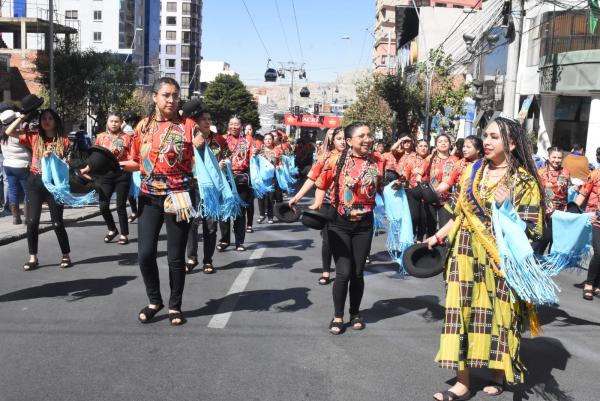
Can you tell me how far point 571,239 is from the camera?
6.65m

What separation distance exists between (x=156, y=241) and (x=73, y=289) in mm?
1764

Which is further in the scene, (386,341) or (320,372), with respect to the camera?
(386,341)

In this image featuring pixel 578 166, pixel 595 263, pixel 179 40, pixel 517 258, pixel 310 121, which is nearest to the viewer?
pixel 517 258

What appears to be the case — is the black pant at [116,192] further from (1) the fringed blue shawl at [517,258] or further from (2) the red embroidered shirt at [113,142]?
(1) the fringed blue shawl at [517,258]

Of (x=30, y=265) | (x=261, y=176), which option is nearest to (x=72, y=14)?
(x=261, y=176)

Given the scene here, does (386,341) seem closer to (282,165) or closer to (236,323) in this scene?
(236,323)

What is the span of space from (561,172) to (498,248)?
5.12 metres

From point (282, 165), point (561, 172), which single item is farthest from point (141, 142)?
point (282, 165)

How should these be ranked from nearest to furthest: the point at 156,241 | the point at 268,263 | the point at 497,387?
1. the point at 497,387
2. the point at 156,241
3. the point at 268,263

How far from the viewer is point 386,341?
529 cm


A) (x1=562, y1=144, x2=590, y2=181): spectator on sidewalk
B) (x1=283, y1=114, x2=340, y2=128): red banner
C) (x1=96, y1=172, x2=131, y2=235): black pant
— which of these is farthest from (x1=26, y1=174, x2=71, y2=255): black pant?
(x1=283, y1=114, x2=340, y2=128): red banner

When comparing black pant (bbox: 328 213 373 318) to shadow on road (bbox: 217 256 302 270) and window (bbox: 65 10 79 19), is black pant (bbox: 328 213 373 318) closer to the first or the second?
shadow on road (bbox: 217 256 302 270)

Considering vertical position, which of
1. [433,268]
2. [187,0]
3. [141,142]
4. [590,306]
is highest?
[187,0]

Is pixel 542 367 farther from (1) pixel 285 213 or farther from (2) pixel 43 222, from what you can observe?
(2) pixel 43 222
